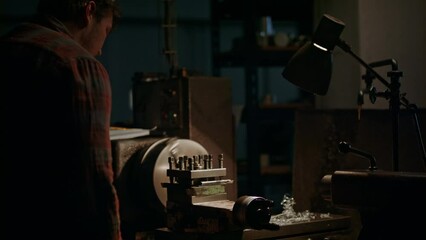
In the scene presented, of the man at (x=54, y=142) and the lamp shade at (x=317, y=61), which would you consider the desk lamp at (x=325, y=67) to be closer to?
the lamp shade at (x=317, y=61)

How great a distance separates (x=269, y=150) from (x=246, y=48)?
832mm

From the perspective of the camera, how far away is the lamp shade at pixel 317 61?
2400mm

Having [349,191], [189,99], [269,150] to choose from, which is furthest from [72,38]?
[269,150]

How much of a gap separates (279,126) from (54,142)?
127 inches

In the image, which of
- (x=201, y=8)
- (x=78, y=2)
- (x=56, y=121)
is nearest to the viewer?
(x=56, y=121)

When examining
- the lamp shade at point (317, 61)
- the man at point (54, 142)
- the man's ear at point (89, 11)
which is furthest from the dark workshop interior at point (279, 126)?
the man's ear at point (89, 11)

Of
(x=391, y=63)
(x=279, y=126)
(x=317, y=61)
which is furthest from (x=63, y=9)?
(x=279, y=126)

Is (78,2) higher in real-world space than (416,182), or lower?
higher

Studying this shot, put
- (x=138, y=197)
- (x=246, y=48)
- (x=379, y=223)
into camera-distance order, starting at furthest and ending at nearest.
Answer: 1. (x=246, y=48)
2. (x=138, y=197)
3. (x=379, y=223)

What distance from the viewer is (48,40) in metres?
1.73

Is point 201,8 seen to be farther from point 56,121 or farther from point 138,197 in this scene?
point 56,121

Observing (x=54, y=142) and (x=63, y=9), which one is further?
(x=63, y=9)

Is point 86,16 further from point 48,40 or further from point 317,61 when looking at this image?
point 317,61

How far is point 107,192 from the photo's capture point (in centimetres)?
172
